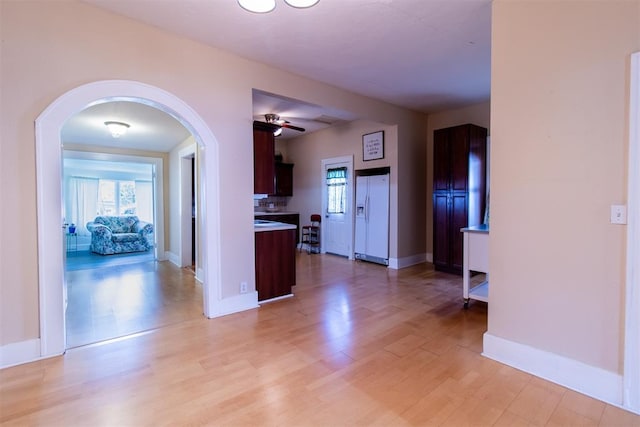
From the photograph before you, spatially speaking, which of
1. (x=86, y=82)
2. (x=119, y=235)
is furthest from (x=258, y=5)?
(x=119, y=235)

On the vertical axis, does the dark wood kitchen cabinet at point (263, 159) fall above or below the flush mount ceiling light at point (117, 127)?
below

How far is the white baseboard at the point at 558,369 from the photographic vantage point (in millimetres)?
1803

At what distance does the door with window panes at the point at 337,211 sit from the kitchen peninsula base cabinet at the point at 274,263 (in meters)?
2.60

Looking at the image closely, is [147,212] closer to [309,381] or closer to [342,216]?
→ [342,216]

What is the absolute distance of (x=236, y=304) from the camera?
325 centimetres

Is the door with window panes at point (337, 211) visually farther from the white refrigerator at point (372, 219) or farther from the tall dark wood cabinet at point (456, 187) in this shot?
the tall dark wood cabinet at point (456, 187)

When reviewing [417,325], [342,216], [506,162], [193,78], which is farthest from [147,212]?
[506,162]

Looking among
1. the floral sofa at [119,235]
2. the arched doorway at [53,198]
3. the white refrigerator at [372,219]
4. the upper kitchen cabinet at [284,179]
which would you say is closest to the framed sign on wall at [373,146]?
the white refrigerator at [372,219]

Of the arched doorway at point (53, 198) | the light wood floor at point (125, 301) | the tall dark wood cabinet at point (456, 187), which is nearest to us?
the arched doorway at point (53, 198)

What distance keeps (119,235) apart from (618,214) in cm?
891

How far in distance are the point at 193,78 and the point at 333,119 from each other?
11.5ft

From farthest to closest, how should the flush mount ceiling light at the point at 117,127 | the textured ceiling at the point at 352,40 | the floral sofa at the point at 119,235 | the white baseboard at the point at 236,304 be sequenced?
1. the floral sofa at the point at 119,235
2. the flush mount ceiling light at the point at 117,127
3. the white baseboard at the point at 236,304
4. the textured ceiling at the point at 352,40

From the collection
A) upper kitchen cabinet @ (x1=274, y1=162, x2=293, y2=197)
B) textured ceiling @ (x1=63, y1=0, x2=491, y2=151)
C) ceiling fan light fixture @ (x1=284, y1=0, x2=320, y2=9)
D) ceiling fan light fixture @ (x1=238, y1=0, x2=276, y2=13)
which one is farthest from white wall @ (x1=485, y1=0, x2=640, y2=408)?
upper kitchen cabinet @ (x1=274, y1=162, x2=293, y2=197)

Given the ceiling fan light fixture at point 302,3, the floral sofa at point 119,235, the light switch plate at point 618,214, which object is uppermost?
the ceiling fan light fixture at point 302,3
